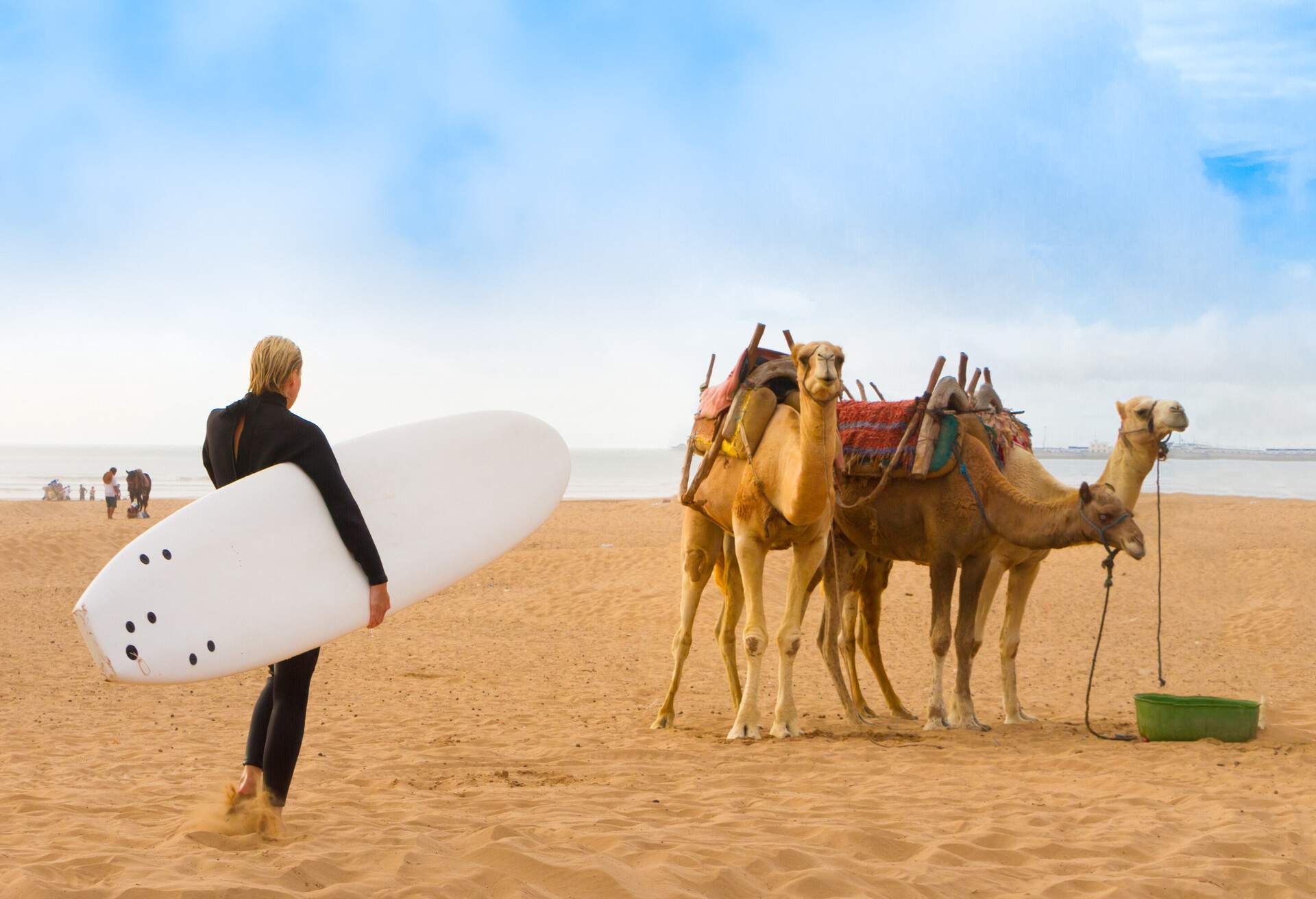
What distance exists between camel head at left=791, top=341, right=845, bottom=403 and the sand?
2.36 meters

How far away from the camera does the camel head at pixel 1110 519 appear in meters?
7.45

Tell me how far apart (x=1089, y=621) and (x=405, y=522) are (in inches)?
542

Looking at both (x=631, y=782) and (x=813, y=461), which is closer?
(x=631, y=782)

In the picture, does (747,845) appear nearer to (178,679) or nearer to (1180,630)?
(178,679)

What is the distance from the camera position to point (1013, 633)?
914 cm

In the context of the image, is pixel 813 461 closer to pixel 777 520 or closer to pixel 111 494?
pixel 777 520

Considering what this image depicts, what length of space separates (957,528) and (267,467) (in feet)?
18.6

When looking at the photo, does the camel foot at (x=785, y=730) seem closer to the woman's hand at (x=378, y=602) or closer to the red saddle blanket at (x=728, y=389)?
the red saddle blanket at (x=728, y=389)

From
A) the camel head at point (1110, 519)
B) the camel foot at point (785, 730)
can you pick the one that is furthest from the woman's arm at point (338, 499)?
the camel head at point (1110, 519)

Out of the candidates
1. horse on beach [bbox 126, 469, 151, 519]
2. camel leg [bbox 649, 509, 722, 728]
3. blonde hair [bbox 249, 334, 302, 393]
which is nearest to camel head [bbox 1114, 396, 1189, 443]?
camel leg [bbox 649, 509, 722, 728]

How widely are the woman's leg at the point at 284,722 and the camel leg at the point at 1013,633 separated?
6182mm

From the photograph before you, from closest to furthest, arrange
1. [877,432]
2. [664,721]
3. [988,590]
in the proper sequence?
[664,721] → [877,432] → [988,590]

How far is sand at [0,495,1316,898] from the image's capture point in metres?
4.14

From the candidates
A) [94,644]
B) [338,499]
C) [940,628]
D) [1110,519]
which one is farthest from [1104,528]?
[94,644]
